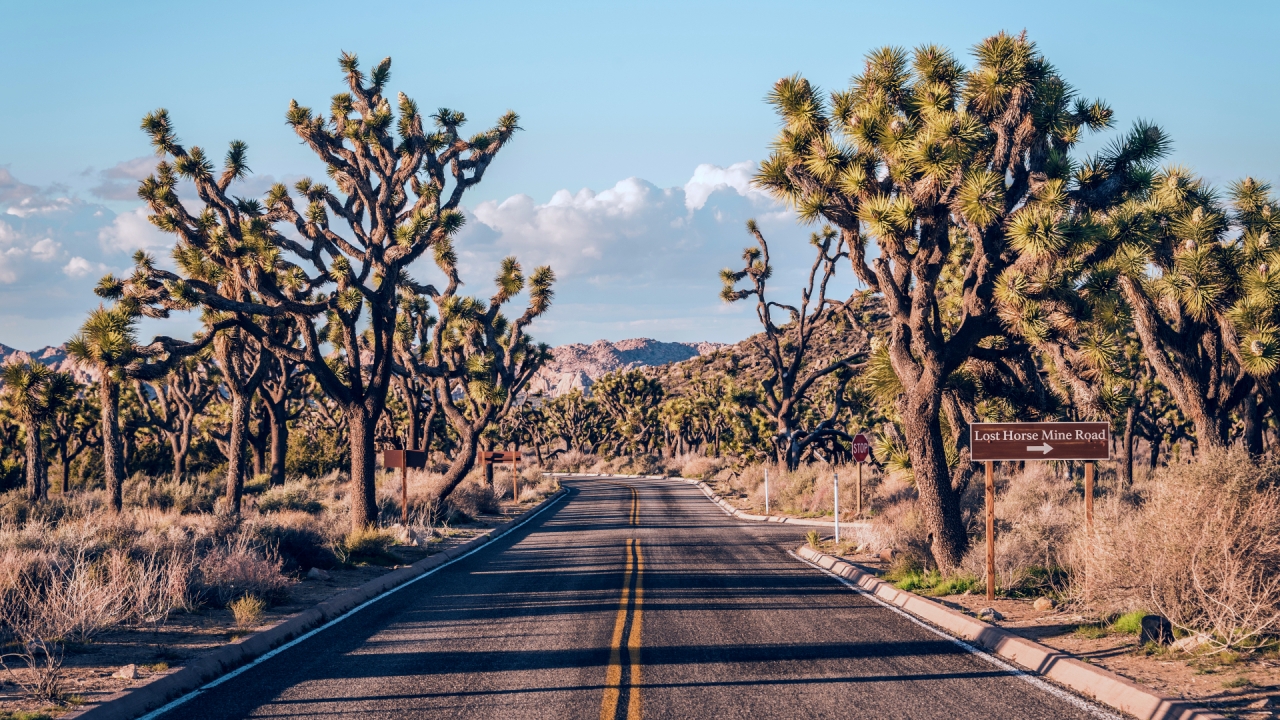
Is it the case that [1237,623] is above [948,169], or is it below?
below

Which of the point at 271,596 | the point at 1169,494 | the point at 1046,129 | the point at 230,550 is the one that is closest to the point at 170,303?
the point at 230,550

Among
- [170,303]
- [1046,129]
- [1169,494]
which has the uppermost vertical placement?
[1046,129]

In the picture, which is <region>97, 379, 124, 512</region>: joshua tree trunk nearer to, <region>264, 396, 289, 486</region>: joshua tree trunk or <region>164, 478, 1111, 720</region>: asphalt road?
<region>264, 396, 289, 486</region>: joshua tree trunk

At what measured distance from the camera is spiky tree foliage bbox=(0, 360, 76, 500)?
79.2 ft

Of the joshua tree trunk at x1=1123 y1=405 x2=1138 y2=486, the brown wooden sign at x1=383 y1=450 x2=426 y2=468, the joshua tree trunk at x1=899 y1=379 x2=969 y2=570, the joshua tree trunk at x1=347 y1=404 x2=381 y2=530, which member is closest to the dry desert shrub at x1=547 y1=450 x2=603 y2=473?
the joshua tree trunk at x1=1123 y1=405 x2=1138 y2=486

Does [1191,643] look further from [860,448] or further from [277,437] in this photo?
[277,437]

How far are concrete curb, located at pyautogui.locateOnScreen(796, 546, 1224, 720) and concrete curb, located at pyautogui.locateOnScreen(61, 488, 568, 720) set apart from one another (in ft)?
25.8

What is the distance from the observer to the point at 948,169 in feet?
41.7

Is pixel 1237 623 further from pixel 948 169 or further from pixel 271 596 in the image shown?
pixel 271 596

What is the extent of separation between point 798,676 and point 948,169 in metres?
7.91

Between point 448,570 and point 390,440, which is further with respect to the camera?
point 390,440

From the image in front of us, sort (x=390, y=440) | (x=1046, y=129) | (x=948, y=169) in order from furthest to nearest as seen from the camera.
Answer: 1. (x=390, y=440)
2. (x=1046, y=129)
3. (x=948, y=169)

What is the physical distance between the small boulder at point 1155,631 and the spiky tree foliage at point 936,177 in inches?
199

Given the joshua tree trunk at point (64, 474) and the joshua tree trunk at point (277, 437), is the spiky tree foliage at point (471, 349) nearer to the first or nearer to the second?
the joshua tree trunk at point (277, 437)
